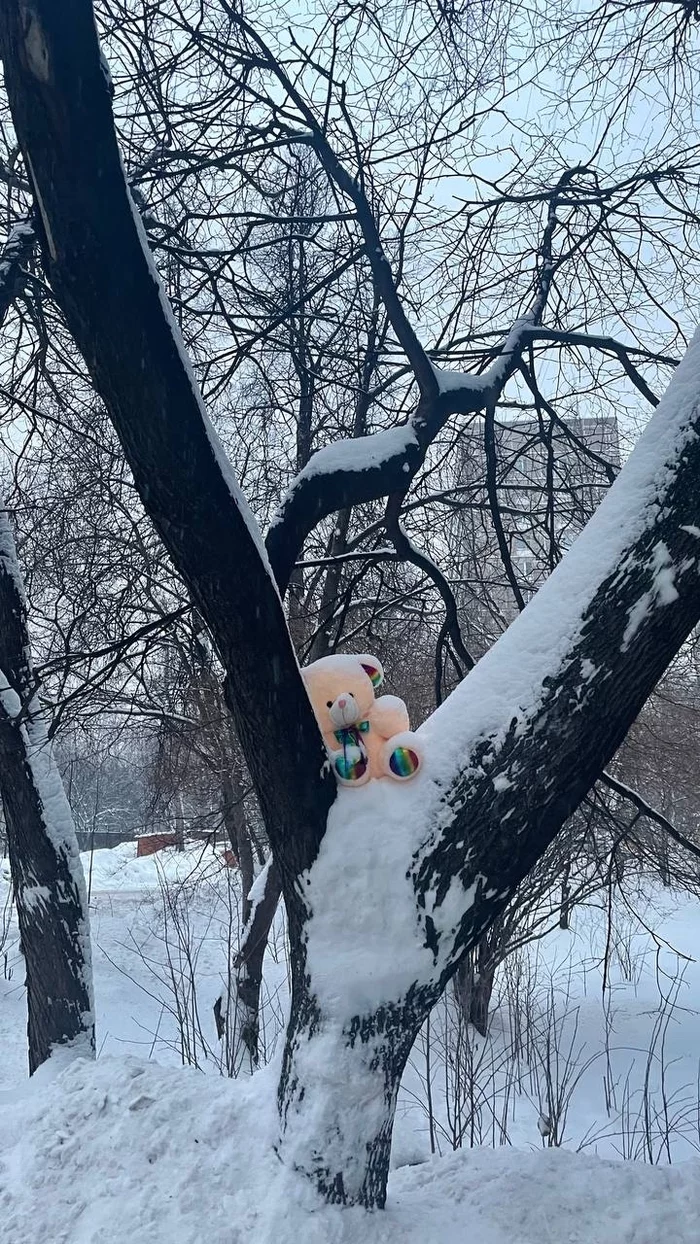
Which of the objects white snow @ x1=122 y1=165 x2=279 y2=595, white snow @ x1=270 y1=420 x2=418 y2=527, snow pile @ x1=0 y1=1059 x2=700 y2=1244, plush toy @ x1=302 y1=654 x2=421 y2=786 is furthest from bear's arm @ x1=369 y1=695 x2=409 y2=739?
snow pile @ x1=0 y1=1059 x2=700 y2=1244

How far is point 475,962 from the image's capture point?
707cm

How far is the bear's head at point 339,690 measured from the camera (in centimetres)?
228

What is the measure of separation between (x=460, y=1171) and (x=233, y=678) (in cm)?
155

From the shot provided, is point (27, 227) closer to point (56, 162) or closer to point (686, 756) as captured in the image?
point (56, 162)

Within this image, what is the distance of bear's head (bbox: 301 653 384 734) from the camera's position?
228 centimetres

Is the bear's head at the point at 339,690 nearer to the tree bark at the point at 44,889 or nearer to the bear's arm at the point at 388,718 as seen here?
the bear's arm at the point at 388,718

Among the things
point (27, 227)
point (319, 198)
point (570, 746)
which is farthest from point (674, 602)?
point (27, 227)

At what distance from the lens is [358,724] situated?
229cm

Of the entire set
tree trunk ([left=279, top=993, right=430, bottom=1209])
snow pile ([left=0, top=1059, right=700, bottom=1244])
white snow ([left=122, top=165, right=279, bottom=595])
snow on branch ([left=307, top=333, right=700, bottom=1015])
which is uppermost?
white snow ([left=122, top=165, right=279, bottom=595])

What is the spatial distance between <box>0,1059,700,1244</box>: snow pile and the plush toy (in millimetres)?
898

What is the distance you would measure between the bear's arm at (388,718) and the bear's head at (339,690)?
3cm

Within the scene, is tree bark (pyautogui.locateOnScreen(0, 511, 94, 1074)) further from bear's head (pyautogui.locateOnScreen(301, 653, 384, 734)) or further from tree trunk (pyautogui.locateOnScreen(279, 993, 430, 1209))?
tree trunk (pyautogui.locateOnScreen(279, 993, 430, 1209))

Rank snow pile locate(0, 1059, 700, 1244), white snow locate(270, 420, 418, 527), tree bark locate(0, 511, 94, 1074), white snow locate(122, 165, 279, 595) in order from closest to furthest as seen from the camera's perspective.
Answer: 1. white snow locate(122, 165, 279, 595)
2. snow pile locate(0, 1059, 700, 1244)
3. white snow locate(270, 420, 418, 527)
4. tree bark locate(0, 511, 94, 1074)

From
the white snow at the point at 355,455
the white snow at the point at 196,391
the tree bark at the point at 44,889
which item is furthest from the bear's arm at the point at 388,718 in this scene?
the tree bark at the point at 44,889
